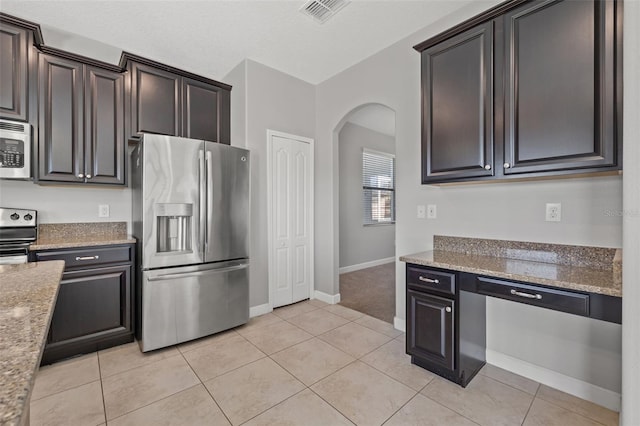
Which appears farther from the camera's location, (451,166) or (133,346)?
(133,346)

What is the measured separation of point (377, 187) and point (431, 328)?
4181 mm

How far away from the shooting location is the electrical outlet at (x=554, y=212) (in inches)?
77.7

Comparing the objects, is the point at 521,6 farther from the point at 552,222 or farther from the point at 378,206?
the point at 378,206

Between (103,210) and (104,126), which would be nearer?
(104,126)

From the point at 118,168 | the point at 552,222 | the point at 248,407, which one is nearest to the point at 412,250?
the point at 552,222

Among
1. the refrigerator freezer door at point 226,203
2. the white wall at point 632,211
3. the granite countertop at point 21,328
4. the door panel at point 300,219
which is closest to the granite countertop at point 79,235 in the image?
the refrigerator freezer door at point 226,203

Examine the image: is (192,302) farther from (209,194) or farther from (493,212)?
(493,212)

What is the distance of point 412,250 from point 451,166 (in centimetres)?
98

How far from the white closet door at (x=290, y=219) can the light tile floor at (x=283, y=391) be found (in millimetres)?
1014

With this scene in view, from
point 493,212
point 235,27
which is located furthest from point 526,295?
point 235,27

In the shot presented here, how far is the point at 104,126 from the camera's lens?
2.70 m

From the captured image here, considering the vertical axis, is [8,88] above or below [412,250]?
A: above

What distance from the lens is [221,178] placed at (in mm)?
2789

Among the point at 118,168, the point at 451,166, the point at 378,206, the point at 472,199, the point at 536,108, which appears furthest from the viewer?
the point at 378,206
